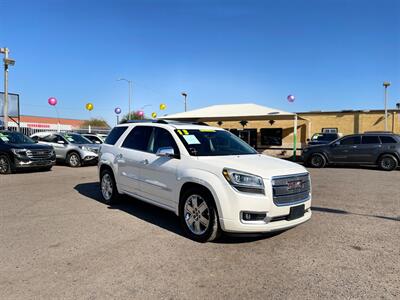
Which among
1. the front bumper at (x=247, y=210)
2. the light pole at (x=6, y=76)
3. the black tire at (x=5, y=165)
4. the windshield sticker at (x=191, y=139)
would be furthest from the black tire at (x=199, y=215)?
the light pole at (x=6, y=76)

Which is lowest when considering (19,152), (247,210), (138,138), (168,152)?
(247,210)

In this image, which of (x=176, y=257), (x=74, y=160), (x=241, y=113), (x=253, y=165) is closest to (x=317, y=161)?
(x=241, y=113)

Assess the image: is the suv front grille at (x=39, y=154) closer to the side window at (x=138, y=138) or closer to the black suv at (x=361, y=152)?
the side window at (x=138, y=138)

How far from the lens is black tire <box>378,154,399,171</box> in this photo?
15375mm

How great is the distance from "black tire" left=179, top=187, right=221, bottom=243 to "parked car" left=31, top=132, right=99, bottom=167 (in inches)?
457

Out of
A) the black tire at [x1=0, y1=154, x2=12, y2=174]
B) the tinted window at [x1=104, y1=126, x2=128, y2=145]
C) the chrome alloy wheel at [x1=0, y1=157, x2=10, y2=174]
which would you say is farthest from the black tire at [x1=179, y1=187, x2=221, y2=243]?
the chrome alloy wheel at [x1=0, y1=157, x2=10, y2=174]

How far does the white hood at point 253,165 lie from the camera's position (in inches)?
186

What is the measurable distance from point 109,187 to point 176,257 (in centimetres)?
349

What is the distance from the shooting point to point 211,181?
4.77m

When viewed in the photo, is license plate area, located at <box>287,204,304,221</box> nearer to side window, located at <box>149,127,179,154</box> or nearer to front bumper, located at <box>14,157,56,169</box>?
side window, located at <box>149,127,179,154</box>

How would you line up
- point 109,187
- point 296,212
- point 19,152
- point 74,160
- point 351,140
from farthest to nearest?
point 351,140 → point 74,160 → point 19,152 → point 109,187 → point 296,212

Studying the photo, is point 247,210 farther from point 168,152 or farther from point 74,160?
point 74,160

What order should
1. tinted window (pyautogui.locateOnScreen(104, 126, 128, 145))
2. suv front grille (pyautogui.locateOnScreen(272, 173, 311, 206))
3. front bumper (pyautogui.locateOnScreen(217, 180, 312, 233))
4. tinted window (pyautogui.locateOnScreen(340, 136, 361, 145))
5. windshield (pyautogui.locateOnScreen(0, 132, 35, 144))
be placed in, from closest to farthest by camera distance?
front bumper (pyautogui.locateOnScreen(217, 180, 312, 233)), suv front grille (pyautogui.locateOnScreen(272, 173, 311, 206)), tinted window (pyautogui.locateOnScreen(104, 126, 128, 145)), windshield (pyautogui.locateOnScreen(0, 132, 35, 144)), tinted window (pyautogui.locateOnScreen(340, 136, 361, 145))

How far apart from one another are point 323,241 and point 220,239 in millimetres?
1547
